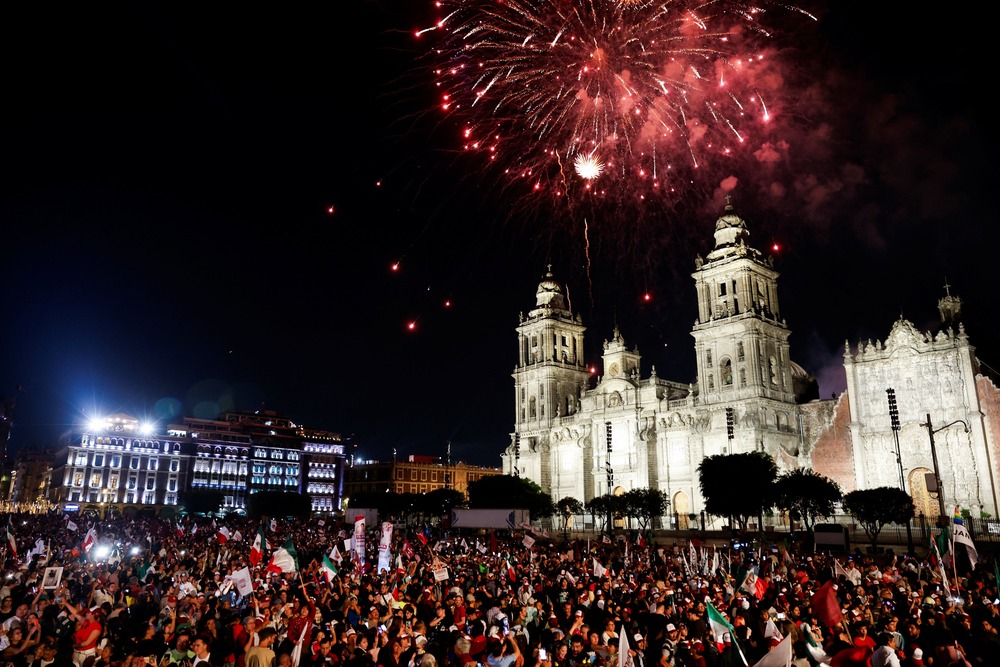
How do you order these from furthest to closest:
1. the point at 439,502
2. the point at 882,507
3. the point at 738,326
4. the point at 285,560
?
the point at 439,502, the point at 738,326, the point at 882,507, the point at 285,560

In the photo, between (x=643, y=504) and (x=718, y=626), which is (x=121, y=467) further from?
(x=718, y=626)

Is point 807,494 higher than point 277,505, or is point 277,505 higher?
point 277,505

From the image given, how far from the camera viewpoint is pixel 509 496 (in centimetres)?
6662

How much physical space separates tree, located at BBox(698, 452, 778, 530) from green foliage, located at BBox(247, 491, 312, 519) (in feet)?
184

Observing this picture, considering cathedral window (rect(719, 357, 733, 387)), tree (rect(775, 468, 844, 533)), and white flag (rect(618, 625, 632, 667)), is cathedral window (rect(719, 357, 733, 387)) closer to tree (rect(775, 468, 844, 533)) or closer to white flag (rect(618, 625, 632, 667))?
tree (rect(775, 468, 844, 533))

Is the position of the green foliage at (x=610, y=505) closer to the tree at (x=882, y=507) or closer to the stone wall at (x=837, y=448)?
the stone wall at (x=837, y=448)

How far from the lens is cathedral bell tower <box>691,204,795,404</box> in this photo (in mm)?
61562

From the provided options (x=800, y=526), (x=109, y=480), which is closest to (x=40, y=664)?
(x=800, y=526)

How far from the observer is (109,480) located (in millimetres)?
107062

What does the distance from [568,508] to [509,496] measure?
622cm

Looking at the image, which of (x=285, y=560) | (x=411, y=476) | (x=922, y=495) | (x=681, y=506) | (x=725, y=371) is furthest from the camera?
(x=411, y=476)

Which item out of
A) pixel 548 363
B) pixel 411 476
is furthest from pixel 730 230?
pixel 411 476

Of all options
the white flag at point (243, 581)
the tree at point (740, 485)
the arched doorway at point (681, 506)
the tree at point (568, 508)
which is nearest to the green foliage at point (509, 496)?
the tree at point (568, 508)

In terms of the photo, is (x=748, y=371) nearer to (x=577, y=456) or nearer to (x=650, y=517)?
(x=650, y=517)
